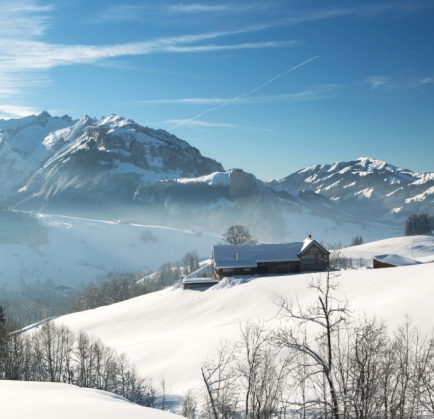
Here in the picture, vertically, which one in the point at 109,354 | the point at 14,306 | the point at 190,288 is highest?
the point at 190,288

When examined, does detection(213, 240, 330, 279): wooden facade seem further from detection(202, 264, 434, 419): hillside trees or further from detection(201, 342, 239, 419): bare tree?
detection(202, 264, 434, 419): hillside trees

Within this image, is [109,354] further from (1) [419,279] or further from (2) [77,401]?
(1) [419,279]

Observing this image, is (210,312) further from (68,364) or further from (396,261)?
(396,261)

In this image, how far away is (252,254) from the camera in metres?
57.1

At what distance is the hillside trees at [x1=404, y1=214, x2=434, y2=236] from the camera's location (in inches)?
4589

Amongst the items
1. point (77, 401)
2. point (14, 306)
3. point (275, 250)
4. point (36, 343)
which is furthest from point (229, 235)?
point (14, 306)

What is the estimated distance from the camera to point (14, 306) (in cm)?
11906

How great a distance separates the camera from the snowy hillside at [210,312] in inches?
961

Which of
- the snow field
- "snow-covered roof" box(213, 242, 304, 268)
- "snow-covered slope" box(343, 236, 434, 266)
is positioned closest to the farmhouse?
"snow-covered roof" box(213, 242, 304, 268)

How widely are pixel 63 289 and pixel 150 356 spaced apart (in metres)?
167

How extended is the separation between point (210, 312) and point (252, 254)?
19249mm

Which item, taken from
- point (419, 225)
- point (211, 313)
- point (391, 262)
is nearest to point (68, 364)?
point (211, 313)

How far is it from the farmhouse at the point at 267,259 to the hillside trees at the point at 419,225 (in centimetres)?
8152

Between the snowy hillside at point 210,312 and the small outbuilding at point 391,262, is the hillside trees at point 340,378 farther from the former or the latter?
the small outbuilding at point 391,262
